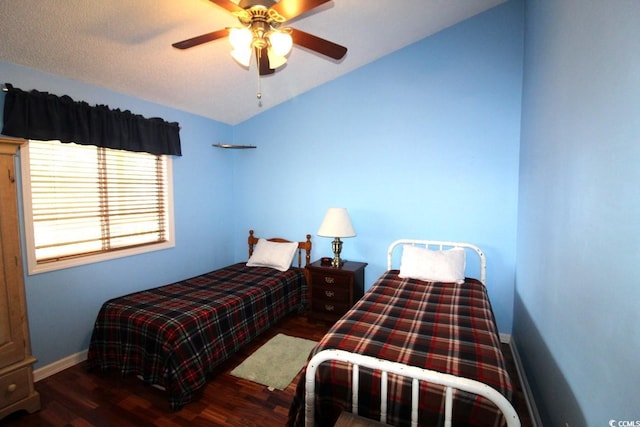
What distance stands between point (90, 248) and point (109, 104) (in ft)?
4.20

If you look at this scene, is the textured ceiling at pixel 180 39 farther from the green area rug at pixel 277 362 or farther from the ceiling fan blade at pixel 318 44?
the green area rug at pixel 277 362

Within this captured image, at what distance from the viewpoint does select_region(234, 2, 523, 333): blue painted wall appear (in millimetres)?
2740

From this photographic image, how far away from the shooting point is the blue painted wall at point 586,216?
0.90 meters

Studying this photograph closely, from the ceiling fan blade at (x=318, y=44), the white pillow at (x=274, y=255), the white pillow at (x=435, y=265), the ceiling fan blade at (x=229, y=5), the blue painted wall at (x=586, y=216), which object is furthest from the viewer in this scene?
the white pillow at (x=274, y=255)

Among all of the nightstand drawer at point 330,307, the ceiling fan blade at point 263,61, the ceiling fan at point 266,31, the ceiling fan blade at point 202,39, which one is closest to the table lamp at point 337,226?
the nightstand drawer at point 330,307

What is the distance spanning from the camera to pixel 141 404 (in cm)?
202

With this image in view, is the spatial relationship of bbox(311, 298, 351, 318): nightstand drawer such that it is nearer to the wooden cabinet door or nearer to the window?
the window

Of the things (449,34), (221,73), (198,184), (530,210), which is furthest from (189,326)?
(449,34)

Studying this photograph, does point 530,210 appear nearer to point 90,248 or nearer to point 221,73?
point 221,73

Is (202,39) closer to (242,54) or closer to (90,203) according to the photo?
(242,54)

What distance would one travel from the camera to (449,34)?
9.50 feet

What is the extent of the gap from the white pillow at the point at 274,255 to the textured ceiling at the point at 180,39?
1719 millimetres

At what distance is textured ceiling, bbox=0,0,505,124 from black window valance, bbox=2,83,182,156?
229mm

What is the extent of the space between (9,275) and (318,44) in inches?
91.0
